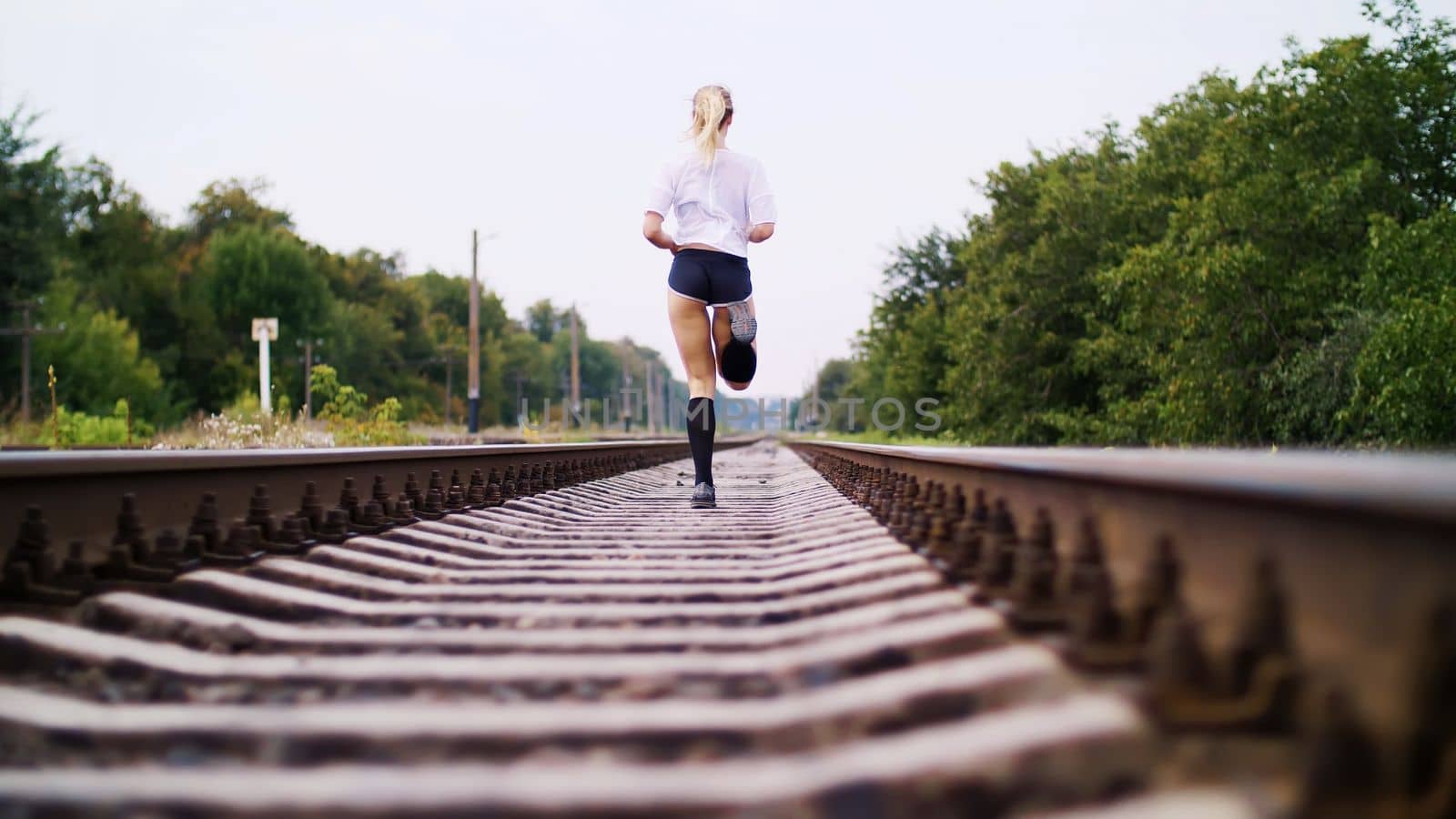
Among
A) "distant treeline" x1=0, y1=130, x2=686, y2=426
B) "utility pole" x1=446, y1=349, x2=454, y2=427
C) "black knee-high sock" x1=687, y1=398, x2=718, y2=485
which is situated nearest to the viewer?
"black knee-high sock" x1=687, y1=398, x2=718, y2=485

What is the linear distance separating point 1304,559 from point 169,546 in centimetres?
291

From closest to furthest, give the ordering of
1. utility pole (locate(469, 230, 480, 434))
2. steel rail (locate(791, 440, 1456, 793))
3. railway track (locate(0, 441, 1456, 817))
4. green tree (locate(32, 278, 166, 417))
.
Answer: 1. steel rail (locate(791, 440, 1456, 793))
2. railway track (locate(0, 441, 1456, 817))
3. utility pole (locate(469, 230, 480, 434))
4. green tree (locate(32, 278, 166, 417))

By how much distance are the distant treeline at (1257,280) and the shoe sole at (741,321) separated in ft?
50.4

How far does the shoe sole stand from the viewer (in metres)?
6.14

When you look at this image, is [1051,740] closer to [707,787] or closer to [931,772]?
[931,772]

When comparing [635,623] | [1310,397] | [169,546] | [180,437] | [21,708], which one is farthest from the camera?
[1310,397]

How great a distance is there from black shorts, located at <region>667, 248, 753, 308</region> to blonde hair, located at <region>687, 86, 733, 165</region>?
50 centimetres

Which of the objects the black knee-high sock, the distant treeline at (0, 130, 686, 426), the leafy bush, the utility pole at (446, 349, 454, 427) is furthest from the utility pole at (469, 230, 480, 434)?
the utility pole at (446, 349, 454, 427)

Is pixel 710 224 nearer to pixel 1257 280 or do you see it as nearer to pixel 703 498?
pixel 703 498

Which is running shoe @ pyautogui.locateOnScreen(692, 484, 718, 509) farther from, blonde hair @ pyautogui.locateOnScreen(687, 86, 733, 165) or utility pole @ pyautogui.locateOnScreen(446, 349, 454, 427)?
utility pole @ pyautogui.locateOnScreen(446, 349, 454, 427)

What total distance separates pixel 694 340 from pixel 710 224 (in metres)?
0.65

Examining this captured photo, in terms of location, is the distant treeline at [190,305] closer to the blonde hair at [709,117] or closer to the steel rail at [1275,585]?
the blonde hair at [709,117]

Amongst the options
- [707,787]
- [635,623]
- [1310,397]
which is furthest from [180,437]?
[1310,397]

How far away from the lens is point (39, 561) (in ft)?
9.21
